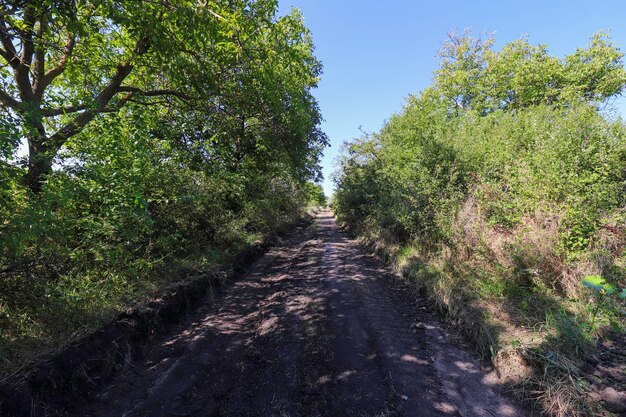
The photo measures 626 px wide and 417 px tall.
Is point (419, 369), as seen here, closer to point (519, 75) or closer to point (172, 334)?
point (172, 334)

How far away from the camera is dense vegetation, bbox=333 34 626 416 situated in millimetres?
3568

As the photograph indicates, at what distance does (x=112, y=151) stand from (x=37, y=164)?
3.35 ft

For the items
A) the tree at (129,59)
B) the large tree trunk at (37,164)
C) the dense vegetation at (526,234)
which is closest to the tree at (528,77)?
the dense vegetation at (526,234)

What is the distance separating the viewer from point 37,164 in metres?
4.09

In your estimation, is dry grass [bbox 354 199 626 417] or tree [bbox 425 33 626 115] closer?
dry grass [bbox 354 199 626 417]

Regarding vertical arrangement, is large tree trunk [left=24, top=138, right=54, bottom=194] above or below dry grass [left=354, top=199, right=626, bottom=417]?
above

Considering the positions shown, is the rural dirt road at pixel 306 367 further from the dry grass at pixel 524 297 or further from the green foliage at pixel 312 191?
→ the green foliage at pixel 312 191

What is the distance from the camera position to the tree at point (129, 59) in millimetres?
3863

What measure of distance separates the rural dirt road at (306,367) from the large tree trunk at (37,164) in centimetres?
312

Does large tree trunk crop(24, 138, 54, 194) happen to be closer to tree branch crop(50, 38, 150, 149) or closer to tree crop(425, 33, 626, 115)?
tree branch crop(50, 38, 150, 149)

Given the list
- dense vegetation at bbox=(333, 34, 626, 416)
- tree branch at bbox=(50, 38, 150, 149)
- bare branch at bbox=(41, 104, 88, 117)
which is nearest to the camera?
dense vegetation at bbox=(333, 34, 626, 416)

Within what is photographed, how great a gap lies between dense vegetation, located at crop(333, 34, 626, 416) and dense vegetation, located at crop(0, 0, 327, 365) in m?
5.54

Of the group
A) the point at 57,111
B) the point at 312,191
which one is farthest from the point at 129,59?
the point at 312,191

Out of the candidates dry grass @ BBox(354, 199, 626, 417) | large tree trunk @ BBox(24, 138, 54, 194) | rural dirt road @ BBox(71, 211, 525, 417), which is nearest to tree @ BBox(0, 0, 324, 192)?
large tree trunk @ BBox(24, 138, 54, 194)
